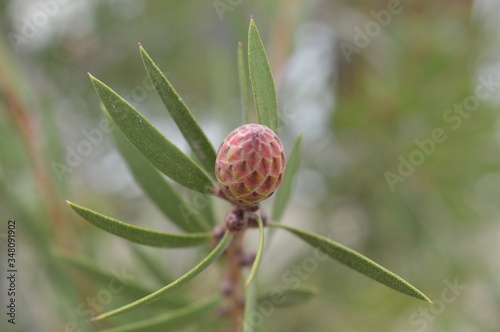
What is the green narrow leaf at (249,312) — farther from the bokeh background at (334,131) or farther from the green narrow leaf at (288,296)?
the bokeh background at (334,131)

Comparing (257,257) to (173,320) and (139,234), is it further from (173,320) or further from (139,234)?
(173,320)

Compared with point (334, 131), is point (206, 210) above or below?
above

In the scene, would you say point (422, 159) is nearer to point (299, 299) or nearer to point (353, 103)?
point (353, 103)

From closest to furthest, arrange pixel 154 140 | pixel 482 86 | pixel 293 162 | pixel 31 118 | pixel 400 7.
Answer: pixel 154 140 < pixel 293 162 < pixel 31 118 < pixel 482 86 < pixel 400 7

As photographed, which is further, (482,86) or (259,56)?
(482,86)

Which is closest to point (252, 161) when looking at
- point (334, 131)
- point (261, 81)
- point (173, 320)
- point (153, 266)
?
point (261, 81)

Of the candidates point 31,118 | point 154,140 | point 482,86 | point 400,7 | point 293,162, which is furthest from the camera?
point 400,7

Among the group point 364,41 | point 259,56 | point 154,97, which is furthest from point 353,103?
point 259,56
